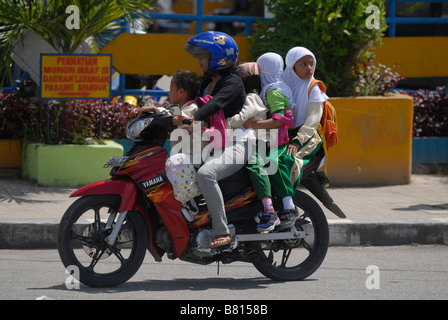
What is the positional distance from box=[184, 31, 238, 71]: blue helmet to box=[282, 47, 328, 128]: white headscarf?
50 cm

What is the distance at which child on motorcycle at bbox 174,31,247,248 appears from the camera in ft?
18.4

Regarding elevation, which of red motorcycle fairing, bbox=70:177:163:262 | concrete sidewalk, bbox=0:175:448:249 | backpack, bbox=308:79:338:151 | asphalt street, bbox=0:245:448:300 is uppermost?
backpack, bbox=308:79:338:151

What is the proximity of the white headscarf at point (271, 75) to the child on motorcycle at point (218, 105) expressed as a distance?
0.23m

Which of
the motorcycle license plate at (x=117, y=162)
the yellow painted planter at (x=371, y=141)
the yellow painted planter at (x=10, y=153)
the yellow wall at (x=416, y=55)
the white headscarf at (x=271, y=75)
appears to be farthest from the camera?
the yellow wall at (x=416, y=55)

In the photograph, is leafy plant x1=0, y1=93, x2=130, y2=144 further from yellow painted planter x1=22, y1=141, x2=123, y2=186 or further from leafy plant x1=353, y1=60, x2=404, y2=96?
leafy plant x1=353, y1=60, x2=404, y2=96

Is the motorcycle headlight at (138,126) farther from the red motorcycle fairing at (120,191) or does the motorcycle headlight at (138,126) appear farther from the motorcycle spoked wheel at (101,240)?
the motorcycle spoked wheel at (101,240)

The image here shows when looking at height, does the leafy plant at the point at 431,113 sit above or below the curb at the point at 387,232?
above

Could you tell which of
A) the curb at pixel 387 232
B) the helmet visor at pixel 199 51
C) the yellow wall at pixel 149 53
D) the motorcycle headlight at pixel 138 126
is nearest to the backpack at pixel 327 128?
the helmet visor at pixel 199 51

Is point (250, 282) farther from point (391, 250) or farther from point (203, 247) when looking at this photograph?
point (391, 250)

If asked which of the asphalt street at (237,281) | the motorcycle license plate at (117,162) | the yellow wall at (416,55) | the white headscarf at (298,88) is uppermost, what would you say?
the yellow wall at (416,55)

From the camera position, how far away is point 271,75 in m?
5.99

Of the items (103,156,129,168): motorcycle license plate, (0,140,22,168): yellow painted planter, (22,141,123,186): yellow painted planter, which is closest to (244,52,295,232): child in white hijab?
(103,156,129,168): motorcycle license plate

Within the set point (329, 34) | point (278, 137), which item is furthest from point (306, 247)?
point (329, 34)

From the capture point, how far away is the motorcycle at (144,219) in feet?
18.2
